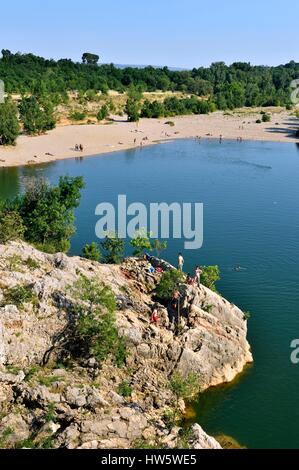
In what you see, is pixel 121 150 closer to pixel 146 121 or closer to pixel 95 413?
pixel 146 121

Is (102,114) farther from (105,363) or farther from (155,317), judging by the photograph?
(105,363)

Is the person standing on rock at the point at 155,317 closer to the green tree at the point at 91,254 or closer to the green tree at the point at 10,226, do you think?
the green tree at the point at 91,254

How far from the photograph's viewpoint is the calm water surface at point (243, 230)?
1276 inches

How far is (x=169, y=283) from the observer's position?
1451 inches

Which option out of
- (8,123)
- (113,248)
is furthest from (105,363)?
(8,123)

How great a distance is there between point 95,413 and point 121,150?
316 ft

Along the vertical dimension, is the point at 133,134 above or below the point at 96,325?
above

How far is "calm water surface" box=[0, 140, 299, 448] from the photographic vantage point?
32406 mm

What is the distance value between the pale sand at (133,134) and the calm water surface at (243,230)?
18.3ft

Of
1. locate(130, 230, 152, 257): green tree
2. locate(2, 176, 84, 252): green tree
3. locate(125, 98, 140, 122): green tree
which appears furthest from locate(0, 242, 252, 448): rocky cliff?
locate(125, 98, 140, 122): green tree

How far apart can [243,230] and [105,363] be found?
118 feet

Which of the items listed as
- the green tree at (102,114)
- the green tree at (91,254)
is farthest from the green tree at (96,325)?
the green tree at (102,114)
